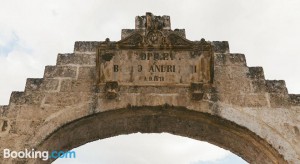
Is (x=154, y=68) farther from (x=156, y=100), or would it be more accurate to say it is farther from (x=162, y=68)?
(x=156, y=100)

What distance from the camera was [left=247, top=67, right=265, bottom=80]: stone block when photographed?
26.4 feet

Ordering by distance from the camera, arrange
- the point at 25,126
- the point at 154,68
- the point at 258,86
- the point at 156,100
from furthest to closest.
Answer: the point at 258,86
the point at 154,68
the point at 156,100
the point at 25,126

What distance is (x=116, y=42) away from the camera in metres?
7.83

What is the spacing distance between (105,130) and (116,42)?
1.63 meters

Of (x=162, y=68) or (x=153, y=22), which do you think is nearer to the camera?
(x=162, y=68)

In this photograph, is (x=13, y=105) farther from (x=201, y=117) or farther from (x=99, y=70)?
(x=201, y=117)

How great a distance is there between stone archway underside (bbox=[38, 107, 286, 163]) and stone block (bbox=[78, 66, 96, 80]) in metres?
0.76

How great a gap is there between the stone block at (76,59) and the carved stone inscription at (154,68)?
1.47 ft

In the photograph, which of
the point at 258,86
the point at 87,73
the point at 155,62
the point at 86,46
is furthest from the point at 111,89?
the point at 258,86

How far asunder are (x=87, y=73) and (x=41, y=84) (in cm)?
82

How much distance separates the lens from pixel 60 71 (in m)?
8.00

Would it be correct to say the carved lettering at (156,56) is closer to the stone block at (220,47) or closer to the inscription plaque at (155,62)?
the inscription plaque at (155,62)

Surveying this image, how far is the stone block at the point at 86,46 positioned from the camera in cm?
827


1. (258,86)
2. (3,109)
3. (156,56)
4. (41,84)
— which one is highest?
(156,56)
